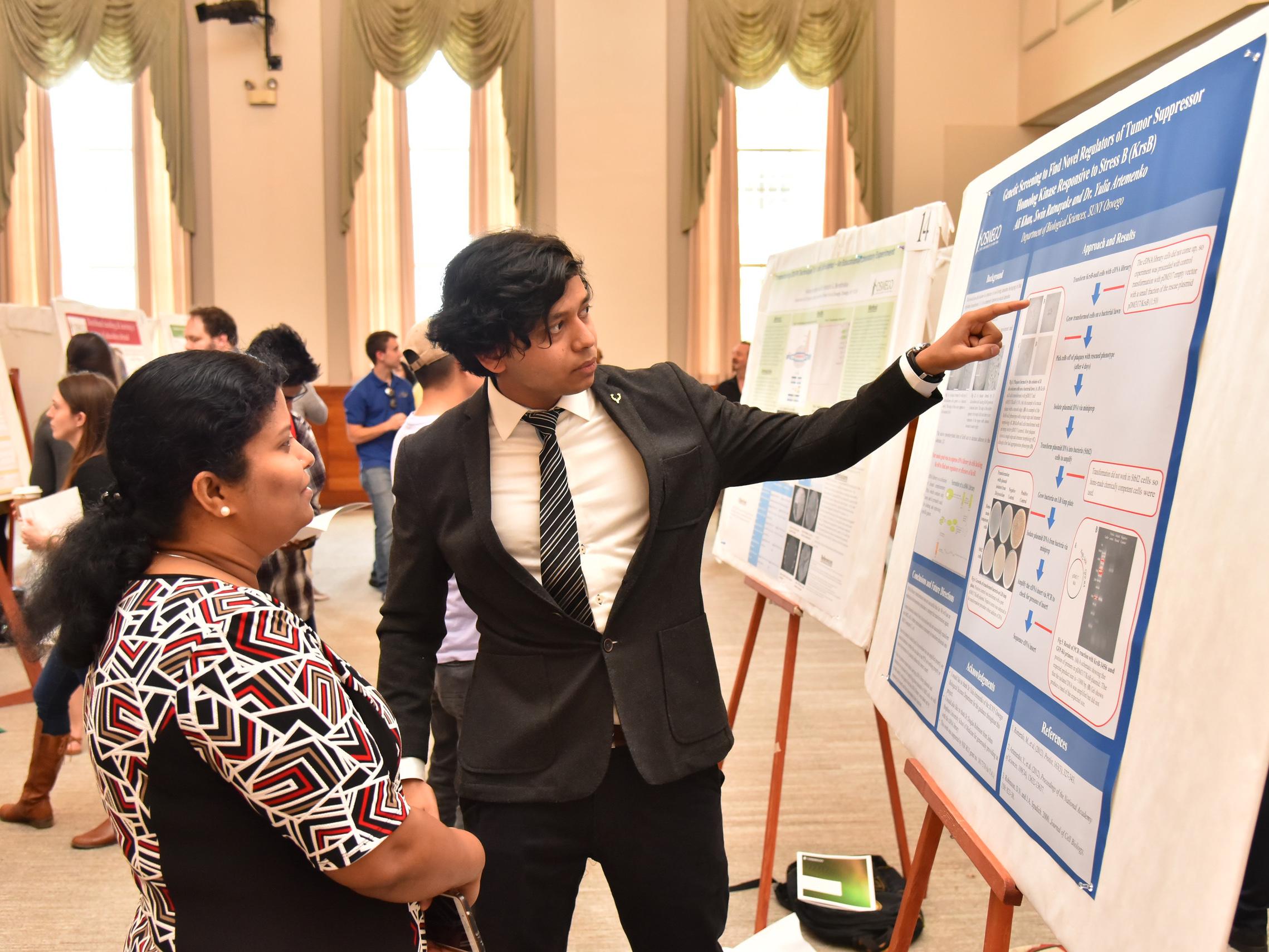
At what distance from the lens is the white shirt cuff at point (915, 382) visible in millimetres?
1448

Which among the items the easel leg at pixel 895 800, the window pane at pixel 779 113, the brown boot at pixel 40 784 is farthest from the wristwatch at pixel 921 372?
the window pane at pixel 779 113

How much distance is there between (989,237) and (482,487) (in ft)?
2.95

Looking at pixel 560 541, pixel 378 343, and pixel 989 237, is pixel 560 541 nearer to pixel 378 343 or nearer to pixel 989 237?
pixel 989 237

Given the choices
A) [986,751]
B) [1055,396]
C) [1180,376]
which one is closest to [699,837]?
[986,751]

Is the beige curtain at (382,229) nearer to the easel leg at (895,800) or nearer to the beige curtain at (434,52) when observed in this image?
the beige curtain at (434,52)

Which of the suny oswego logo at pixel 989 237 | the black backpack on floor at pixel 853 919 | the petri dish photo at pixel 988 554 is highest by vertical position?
the suny oswego logo at pixel 989 237

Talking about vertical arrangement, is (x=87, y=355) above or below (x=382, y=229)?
below

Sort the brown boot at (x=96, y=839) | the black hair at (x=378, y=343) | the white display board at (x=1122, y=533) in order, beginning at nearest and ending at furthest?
the white display board at (x=1122, y=533)
the brown boot at (x=96, y=839)
the black hair at (x=378, y=343)

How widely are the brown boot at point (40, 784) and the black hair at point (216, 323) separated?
71.9 inches

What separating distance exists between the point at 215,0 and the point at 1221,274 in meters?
10.2

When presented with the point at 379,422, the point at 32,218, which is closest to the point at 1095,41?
the point at 379,422

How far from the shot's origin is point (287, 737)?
96 cm

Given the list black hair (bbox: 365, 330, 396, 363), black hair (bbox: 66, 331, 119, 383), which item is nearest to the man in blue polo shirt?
black hair (bbox: 365, 330, 396, 363)

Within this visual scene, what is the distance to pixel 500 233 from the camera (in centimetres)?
154
